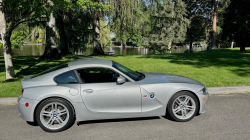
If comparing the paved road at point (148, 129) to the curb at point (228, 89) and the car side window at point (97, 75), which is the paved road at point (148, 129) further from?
the curb at point (228, 89)

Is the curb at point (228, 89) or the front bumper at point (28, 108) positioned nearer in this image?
the front bumper at point (28, 108)

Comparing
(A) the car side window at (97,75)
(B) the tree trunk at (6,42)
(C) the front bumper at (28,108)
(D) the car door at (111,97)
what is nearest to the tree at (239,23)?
(A) the car side window at (97,75)

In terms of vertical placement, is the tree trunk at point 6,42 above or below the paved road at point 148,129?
above

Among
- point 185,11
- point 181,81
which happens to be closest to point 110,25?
point 181,81

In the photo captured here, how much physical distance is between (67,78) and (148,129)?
187 centimetres

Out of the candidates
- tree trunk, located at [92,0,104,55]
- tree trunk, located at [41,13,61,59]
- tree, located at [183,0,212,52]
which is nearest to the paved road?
tree trunk, located at [41,13,61,59]

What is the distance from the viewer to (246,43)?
2166 cm

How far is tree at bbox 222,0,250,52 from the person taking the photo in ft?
71.2

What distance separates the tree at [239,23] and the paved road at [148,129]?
20412 mm

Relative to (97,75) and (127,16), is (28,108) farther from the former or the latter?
(127,16)

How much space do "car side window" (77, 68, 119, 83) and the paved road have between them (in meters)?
0.89

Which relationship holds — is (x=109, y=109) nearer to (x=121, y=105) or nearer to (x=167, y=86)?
(x=121, y=105)

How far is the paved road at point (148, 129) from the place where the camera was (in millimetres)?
3551

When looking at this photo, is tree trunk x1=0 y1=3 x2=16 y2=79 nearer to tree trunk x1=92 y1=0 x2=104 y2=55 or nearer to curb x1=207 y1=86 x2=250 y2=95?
curb x1=207 y1=86 x2=250 y2=95
